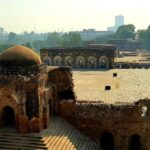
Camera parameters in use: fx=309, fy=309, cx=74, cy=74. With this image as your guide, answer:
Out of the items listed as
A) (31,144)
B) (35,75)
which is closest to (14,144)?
(31,144)

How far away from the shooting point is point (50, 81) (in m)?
18.2

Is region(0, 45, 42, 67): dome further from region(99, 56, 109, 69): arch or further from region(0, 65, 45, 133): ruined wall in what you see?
region(99, 56, 109, 69): arch

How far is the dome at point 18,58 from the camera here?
15961mm

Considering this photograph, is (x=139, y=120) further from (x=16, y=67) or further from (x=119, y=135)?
(x=16, y=67)

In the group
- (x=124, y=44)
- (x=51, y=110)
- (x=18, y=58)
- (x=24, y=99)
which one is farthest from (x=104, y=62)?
(x=124, y=44)

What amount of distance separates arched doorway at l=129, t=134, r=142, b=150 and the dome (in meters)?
6.44

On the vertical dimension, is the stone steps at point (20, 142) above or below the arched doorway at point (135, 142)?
above

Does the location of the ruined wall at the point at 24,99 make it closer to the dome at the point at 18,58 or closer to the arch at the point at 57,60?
the dome at the point at 18,58

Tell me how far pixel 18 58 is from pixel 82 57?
24.8 m

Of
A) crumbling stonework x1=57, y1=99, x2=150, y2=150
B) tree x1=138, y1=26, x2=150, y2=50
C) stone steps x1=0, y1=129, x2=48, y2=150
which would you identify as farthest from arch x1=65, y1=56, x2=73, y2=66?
tree x1=138, y1=26, x2=150, y2=50

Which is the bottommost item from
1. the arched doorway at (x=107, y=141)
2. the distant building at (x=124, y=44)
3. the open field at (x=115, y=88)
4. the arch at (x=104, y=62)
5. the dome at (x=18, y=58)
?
the arched doorway at (x=107, y=141)

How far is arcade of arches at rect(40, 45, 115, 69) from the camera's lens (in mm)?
39156

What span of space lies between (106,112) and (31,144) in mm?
4470

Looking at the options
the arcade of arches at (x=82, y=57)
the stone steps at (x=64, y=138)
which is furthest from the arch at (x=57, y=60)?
the stone steps at (x=64, y=138)
